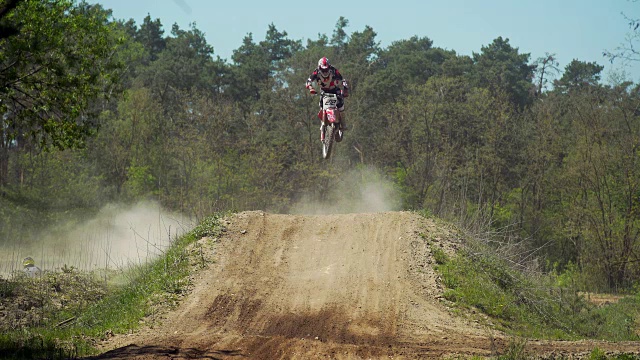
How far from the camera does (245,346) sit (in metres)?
10.2

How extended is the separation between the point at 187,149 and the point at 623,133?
26.9m

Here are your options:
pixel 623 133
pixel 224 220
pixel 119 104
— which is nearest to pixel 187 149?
pixel 119 104

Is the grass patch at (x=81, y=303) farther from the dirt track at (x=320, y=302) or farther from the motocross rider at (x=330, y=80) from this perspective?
the motocross rider at (x=330, y=80)

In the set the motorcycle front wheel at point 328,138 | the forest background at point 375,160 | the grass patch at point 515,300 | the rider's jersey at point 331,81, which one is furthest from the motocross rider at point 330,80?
the forest background at point 375,160

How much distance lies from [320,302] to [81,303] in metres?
7.05

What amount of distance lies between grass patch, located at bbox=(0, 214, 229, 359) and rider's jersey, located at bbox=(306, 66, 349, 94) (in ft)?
13.7

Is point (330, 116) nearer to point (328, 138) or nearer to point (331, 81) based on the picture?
point (328, 138)

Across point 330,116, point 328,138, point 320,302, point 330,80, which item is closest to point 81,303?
point 320,302

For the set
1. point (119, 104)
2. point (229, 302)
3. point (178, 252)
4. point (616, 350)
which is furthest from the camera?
point (119, 104)

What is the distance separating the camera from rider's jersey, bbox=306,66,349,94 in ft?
56.2

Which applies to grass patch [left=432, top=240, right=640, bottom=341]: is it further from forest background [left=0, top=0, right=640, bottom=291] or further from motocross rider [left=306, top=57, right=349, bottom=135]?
forest background [left=0, top=0, right=640, bottom=291]

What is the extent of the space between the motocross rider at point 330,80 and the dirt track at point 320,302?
10.1 feet

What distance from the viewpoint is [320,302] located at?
12727mm

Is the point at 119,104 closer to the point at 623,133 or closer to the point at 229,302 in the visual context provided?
the point at 623,133
